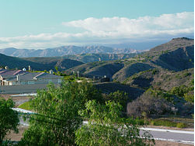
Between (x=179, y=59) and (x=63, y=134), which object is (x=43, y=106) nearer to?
(x=63, y=134)

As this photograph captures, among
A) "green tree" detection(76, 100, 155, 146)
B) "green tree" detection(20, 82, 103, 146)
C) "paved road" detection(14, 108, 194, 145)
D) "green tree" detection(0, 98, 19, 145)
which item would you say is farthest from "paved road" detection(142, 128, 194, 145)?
"green tree" detection(0, 98, 19, 145)

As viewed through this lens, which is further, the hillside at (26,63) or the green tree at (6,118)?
the hillside at (26,63)

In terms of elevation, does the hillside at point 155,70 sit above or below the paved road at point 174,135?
below

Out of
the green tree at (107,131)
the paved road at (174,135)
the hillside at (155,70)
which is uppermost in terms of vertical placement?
the green tree at (107,131)

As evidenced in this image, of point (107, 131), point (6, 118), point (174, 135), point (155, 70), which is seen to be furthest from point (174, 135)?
point (155, 70)

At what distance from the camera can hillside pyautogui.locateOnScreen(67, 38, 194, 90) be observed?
6879cm

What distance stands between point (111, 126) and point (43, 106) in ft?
12.6

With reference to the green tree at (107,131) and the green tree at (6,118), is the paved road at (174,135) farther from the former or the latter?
the green tree at (6,118)

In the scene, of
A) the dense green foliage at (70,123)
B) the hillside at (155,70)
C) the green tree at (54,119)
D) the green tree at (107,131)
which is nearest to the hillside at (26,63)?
the hillside at (155,70)

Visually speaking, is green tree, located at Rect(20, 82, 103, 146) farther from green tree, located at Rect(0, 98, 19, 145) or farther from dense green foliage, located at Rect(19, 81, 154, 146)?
green tree, located at Rect(0, 98, 19, 145)

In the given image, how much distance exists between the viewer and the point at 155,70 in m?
Answer: 78.6

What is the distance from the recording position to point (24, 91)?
4194cm

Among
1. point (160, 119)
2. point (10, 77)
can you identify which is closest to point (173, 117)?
point (160, 119)

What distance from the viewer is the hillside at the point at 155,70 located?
6879 cm
